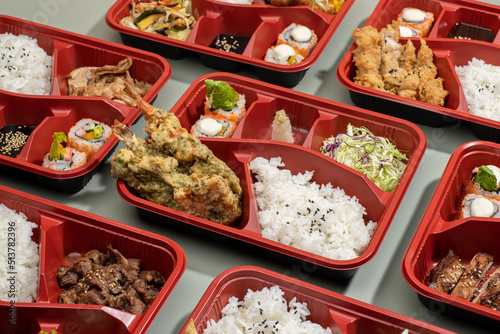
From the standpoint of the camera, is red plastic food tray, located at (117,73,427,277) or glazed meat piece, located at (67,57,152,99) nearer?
red plastic food tray, located at (117,73,427,277)

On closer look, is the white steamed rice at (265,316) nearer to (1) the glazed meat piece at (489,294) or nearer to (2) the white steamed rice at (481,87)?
(1) the glazed meat piece at (489,294)

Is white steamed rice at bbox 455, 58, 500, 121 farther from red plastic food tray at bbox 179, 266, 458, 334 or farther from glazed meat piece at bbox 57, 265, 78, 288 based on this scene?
glazed meat piece at bbox 57, 265, 78, 288

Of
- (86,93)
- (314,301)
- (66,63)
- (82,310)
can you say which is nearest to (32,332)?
(82,310)

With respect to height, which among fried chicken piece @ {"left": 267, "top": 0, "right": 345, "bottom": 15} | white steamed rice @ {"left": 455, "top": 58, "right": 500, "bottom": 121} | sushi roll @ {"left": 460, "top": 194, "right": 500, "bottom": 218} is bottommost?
sushi roll @ {"left": 460, "top": 194, "right": 500, "bottom": 218}

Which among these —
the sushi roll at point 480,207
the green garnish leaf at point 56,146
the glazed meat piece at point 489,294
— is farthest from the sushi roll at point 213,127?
the glazed meat piece at point 489,294

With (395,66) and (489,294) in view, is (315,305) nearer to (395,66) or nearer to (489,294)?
(489,294)

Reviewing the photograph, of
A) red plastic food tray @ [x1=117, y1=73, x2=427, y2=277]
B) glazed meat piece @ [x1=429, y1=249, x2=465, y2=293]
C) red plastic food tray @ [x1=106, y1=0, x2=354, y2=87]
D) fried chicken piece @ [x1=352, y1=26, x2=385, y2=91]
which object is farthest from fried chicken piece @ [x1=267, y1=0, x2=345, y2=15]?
glazed meat piece @ [x1=429, y1=249, x2=465, y2=293]

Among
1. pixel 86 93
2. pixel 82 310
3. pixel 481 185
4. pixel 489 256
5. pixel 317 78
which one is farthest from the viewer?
pixel 317 78

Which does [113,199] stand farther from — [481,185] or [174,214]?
[481,185]
